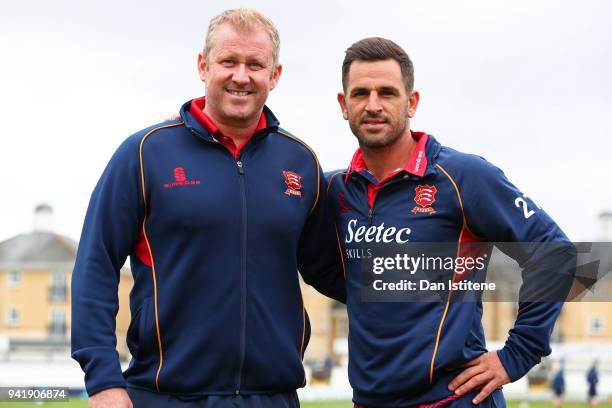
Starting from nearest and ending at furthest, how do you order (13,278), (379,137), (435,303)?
(435,303), (379,137), (13,278)

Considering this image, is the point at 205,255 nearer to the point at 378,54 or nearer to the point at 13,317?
the point at 378,54

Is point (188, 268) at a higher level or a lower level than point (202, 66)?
lower

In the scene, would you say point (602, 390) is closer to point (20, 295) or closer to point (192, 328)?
point (192, 328)

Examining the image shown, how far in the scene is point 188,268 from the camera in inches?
164

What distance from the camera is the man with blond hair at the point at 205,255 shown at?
13.6ft

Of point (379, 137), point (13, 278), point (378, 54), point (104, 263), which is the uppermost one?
point (378, 54)

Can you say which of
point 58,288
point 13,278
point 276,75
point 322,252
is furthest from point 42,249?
point 276,75

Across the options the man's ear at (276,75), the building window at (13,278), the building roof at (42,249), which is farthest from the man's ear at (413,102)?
the building window at (13,278)

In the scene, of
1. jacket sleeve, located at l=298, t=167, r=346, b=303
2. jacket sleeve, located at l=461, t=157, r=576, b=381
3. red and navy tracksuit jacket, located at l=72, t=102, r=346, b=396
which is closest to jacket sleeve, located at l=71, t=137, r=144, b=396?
red and navy tracksuit jacket, located at l=72, t=102, r=346, b=396

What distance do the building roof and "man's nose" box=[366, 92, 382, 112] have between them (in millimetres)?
60832

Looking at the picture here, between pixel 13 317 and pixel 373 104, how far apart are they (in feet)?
210

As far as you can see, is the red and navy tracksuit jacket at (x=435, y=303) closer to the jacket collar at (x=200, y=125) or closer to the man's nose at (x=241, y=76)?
the jacket collar at (x=200, y=125)

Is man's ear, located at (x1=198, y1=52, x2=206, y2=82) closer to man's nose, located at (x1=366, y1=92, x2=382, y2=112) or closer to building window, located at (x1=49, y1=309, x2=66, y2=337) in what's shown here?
man's nose, located at (x1=366, y1=92, x2=382, y2=112)

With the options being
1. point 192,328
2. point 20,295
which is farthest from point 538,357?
point 20,295
